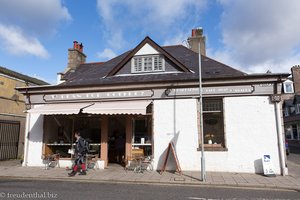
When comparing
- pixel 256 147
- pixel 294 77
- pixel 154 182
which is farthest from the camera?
pixel 294 77

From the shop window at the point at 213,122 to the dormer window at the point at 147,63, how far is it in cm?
360

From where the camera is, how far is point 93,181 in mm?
9305

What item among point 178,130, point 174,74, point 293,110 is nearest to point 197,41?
point 174,74

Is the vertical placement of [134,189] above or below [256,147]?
below

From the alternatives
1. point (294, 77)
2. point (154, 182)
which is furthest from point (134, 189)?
point (294, 77)

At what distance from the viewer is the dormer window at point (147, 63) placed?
45.3 ft

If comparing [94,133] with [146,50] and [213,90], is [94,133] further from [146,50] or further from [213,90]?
[213,90]

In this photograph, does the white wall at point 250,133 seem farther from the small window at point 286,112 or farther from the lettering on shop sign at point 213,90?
the small window at point 286,112

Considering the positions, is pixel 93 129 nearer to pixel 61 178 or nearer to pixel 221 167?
pixel 61 178

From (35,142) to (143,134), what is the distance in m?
5.95

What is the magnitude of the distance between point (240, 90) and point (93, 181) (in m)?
7.69

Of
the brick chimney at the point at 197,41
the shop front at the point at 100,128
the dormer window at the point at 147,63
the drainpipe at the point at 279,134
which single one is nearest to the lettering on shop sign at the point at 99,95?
the shop front at the point at 100,128

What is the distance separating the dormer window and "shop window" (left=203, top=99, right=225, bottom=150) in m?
3.60

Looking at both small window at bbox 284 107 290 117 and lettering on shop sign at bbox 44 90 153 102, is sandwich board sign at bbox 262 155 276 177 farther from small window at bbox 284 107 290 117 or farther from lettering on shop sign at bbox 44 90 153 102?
small window at bbox 284 107 290 117
